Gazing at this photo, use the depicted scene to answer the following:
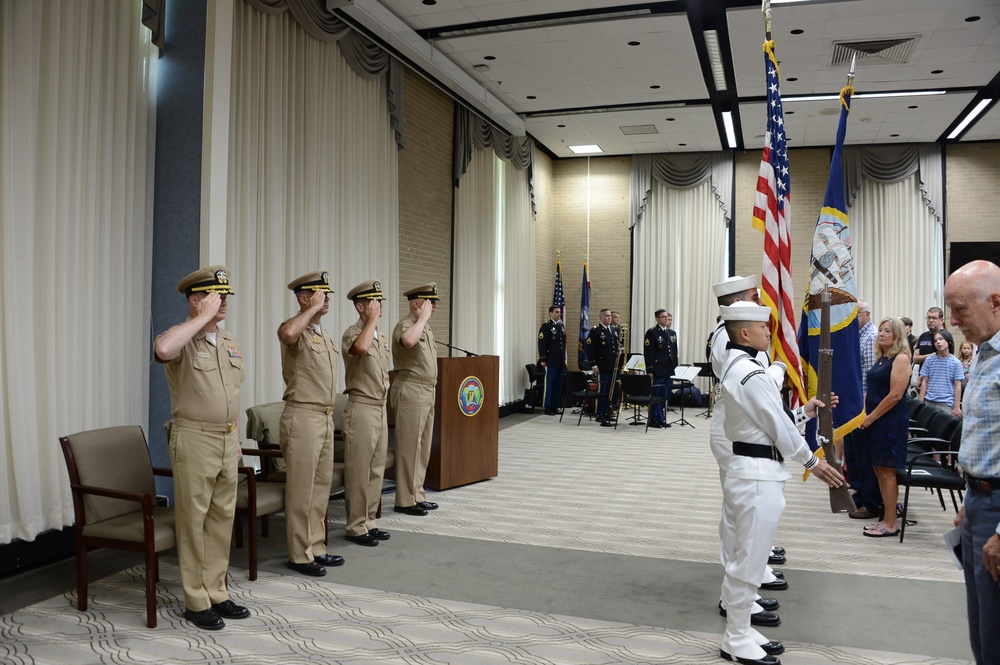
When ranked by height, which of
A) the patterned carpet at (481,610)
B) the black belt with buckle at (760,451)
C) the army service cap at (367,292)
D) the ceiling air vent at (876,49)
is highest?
the ceiling air vent at (876,49)

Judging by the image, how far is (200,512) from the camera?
3490 mm

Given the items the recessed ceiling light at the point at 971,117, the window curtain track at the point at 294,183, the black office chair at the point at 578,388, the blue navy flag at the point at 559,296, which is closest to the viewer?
the window curtain track at the point at 294,183

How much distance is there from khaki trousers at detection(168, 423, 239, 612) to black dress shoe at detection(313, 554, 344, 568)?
0.78 m

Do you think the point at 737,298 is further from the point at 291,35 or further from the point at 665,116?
the point at 665,116

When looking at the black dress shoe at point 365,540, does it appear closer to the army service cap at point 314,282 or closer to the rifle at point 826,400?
the army service cap at point 314,282

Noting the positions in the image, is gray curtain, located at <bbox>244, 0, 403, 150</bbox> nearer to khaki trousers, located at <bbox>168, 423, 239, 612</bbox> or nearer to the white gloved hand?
khaki trousers, located at <bbox>168, 423, 239, 612</bbox>

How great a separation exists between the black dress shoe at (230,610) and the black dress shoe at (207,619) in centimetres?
6

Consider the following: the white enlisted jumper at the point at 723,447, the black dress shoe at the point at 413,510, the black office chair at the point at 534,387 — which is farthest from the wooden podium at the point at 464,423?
the black office chair at the point at 534,387

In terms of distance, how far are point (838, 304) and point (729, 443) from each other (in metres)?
1.01

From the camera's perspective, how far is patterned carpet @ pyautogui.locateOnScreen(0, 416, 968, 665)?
3121 mm

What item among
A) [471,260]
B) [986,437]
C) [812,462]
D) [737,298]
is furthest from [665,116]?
[986,437]

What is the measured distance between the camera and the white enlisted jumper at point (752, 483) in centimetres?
304

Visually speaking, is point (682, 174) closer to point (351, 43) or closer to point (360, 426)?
point (351, 43)

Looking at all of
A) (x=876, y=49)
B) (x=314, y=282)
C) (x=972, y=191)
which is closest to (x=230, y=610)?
(x=314, y=282)
